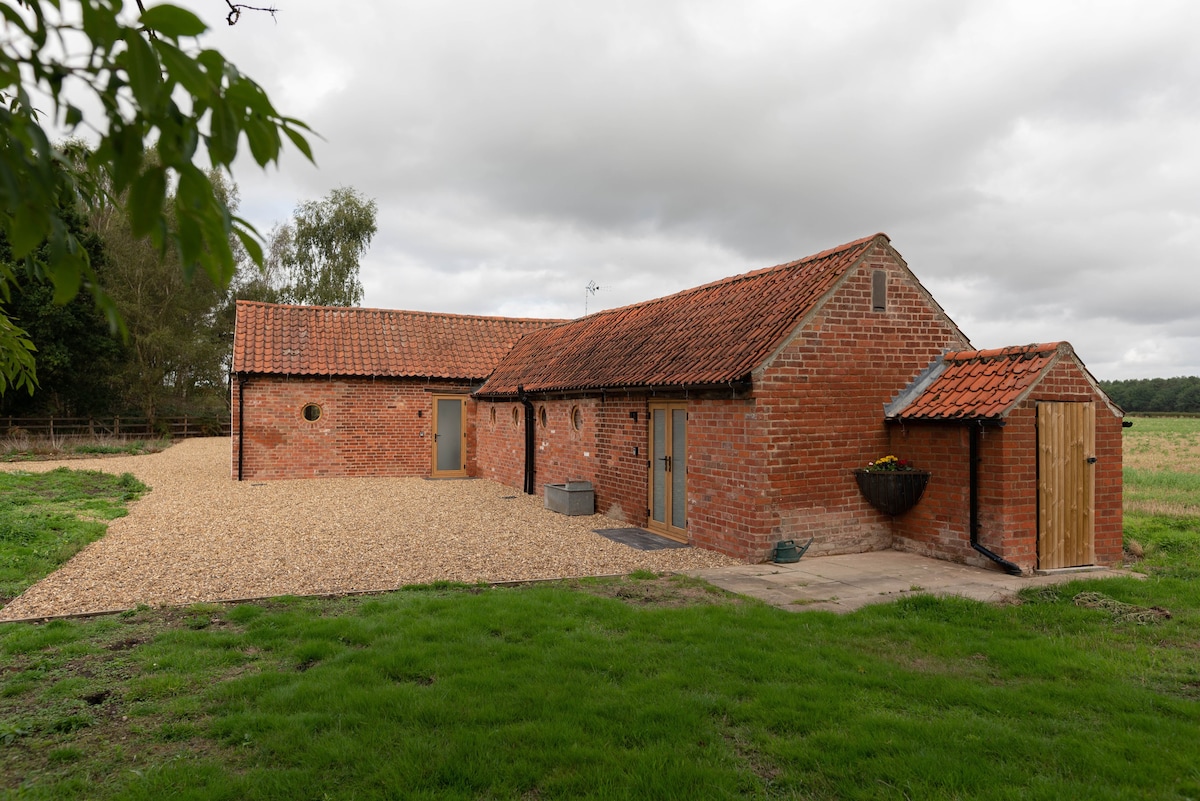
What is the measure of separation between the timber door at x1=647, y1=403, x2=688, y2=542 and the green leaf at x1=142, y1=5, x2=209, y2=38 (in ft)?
32.4

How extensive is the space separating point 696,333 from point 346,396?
11397mm

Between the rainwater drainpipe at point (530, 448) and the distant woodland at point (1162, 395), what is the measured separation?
73.5 metres

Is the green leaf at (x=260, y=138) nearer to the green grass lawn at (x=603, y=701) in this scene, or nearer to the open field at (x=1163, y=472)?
the green grass lawn at (x=603, y=701)

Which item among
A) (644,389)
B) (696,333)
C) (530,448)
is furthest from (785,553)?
(530,448)

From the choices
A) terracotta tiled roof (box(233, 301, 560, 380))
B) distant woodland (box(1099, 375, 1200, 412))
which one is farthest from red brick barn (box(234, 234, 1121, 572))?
distant woodland (box(1099, 375, 1200, 412))

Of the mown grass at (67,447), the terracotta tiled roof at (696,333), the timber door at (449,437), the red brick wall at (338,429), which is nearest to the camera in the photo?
the terracotta tiled roof at (696,333)

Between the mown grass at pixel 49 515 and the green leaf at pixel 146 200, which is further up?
the green leaf at pixel 146 200

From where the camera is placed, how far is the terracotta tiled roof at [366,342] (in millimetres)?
20016

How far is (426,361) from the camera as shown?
2155 centimetres

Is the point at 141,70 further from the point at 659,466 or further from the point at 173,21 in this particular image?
the point at 659,466

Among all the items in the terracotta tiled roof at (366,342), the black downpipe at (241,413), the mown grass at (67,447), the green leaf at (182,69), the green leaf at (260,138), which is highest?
the terracotta tiled roof at (366,342)

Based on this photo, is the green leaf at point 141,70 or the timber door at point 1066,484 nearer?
the green leaf at point 141,70

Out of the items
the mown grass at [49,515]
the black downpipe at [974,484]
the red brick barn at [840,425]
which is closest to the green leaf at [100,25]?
the mown grass at [49,515]

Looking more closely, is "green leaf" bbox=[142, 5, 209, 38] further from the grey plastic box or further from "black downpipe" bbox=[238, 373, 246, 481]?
"black downpipe" bbox=[238, 373, 246, 481]
